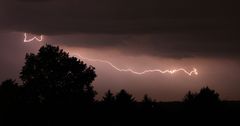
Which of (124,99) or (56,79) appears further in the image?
(124,99)

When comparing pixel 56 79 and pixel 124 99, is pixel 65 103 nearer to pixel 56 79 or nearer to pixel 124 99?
pixel 56 79

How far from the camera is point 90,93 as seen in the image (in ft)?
301

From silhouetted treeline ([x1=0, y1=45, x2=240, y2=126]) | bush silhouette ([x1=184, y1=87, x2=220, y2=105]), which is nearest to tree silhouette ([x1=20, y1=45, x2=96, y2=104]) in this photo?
silhouetted treeline ([x1=0, y1=45, x2=240, y2=126])

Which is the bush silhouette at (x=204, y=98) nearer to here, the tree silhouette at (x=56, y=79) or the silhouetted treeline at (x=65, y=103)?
the silhouetted treeline at (x=65, y=103)

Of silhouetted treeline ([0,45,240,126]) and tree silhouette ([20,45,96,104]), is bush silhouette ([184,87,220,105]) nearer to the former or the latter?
silhouetted treeline ([0,45,240,126])

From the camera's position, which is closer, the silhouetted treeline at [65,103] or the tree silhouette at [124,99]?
the silhouetted treeline at [65,103]

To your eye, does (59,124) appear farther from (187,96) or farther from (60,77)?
(187,96)

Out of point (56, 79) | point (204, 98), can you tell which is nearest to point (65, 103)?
point (56, 79)

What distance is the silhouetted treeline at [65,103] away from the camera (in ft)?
299

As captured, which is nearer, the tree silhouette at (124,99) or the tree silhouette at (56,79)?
the tree silhouette at (56,79)

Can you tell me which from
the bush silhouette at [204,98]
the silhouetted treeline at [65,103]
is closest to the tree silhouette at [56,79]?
the silhouetted treeline at [65,103]

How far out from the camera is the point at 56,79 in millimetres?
92500

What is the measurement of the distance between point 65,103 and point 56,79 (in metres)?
3.53

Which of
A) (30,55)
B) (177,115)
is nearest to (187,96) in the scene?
(177,115)
